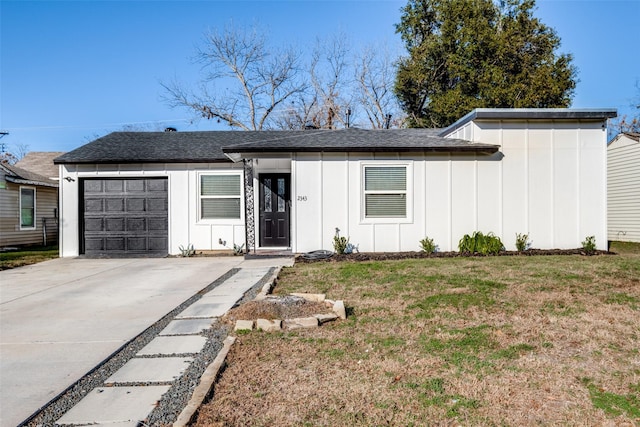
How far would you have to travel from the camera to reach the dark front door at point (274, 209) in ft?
37.9

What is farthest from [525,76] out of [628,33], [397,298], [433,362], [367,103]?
[433,362]

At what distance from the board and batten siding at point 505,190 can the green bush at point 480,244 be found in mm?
234

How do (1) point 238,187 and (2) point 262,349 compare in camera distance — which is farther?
(1) point 238,187

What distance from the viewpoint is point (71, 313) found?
5.42 m

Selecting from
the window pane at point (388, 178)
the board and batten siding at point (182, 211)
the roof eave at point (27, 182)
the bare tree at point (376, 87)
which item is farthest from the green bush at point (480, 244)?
the bare tree at point (376, 87)

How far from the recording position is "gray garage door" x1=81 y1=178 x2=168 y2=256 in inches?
466

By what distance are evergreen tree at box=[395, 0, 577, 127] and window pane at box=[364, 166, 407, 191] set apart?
12203 millimetres

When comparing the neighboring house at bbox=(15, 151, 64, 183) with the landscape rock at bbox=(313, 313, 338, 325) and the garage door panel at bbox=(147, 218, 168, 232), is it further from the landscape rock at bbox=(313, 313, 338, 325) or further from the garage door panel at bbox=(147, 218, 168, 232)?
the landscape rock at bbox=(313, 313, 338, 325)

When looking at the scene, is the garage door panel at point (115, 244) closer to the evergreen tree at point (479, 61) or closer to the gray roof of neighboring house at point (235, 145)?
the gray roof of neighboring house at point (235, 145)

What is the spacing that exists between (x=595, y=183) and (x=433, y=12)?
1611cm

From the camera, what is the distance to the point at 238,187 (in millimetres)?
11758

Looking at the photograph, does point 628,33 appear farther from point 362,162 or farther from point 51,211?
point 51,211

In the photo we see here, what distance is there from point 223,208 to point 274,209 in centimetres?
142

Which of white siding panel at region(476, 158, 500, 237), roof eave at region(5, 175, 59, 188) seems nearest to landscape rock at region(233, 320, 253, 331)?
white siding panel at region(476, 158, 500, 237)
